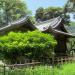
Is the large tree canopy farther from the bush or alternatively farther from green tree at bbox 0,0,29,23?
the bush

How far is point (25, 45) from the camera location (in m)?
20.0

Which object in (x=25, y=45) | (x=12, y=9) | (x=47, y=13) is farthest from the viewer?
(x=47, y=13)

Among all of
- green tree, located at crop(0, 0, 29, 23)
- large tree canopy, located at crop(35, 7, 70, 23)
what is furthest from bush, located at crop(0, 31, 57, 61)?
large tree canopy, located at crop(35, 7, 70, 23)

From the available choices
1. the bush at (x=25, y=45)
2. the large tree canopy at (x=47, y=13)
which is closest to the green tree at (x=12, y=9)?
the large tree canopy at (x=47, y=13)

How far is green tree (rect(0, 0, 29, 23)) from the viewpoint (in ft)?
158

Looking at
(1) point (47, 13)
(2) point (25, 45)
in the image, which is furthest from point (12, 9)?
(2) point (25, 45)

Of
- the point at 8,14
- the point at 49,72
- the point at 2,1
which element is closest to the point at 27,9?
the point at 8,14

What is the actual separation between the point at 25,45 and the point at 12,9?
3212cm

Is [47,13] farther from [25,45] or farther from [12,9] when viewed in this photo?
[25,45]

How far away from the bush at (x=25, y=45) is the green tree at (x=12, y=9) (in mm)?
27110

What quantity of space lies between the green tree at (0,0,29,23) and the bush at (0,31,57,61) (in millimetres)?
27110

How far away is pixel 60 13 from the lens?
61344mm

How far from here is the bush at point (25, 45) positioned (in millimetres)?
19969

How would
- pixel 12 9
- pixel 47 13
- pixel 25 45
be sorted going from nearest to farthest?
1. pixel 25 45
2. pixel 12 9
3. pixel 47 13
